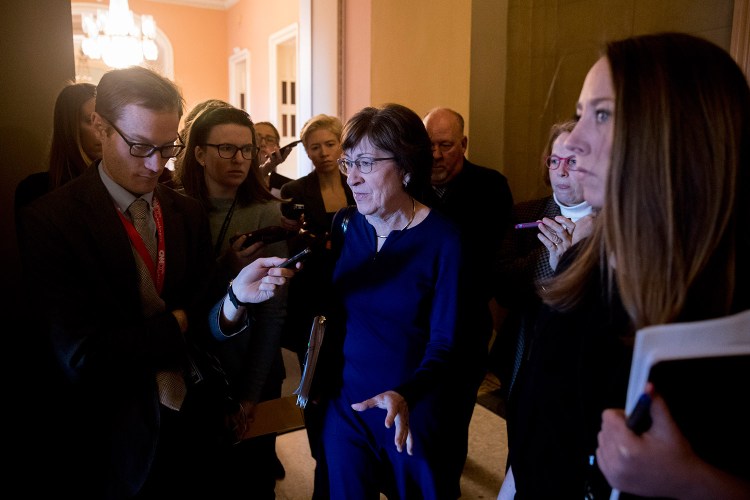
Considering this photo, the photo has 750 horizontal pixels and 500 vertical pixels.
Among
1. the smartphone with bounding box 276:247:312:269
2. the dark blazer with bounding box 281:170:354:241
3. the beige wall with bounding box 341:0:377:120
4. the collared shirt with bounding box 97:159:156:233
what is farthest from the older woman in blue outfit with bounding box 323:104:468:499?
the beige wall with bounding box 341:0:377:120

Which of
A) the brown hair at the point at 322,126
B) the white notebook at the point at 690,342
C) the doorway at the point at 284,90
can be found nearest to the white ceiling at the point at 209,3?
the doorway at the point at 284,90

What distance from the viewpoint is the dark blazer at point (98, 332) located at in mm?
1207

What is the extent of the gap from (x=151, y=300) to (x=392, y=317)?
642 millimetres

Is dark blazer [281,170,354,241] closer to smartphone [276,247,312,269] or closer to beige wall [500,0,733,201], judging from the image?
smartphone [276,247,312,269]

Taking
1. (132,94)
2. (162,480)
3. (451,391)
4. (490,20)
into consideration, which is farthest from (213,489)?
(490,20)

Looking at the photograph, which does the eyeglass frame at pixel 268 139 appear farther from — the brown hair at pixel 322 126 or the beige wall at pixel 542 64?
the beige wall at pixel 542 64

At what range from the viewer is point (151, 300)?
4.35ft

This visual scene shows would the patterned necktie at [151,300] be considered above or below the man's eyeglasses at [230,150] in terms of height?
below

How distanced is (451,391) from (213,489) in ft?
2.41

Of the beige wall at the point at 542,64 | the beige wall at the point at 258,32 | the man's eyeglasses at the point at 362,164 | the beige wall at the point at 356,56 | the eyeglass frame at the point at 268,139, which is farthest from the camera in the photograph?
the beige wall at the point at 258,32

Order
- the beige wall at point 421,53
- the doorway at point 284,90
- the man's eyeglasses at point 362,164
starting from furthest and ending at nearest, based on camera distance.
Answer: the doorway at point 284,90 → the beige wall at point 421,53 → the man's eyeglasses at point 362,164

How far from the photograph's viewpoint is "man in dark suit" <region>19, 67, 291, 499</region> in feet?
3.99

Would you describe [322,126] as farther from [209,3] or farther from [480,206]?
[209,3]

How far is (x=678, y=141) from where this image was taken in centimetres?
72
